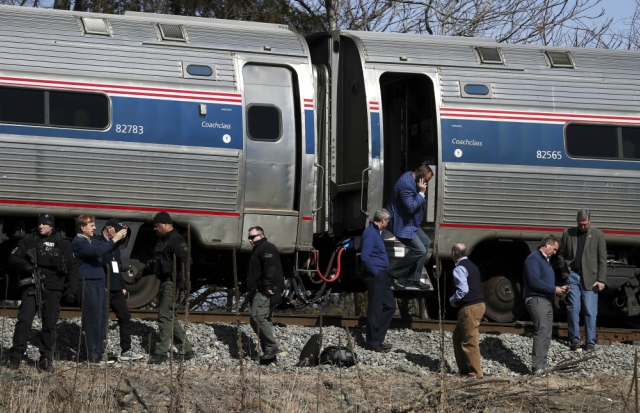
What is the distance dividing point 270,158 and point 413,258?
213cm

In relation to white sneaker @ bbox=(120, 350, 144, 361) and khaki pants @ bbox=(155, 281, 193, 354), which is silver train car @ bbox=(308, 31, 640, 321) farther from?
white sneaker @ bbox=(120, 350, 144, 361)

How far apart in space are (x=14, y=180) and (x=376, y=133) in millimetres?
4327

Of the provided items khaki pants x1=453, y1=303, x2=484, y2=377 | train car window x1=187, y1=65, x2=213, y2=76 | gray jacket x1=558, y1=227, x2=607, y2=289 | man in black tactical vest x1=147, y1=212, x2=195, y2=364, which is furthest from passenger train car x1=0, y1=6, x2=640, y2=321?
khaki pants x1=453, y1=303, x2=484, y2=377

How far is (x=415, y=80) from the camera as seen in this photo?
499 inches

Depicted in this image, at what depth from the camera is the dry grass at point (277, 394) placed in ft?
23.0

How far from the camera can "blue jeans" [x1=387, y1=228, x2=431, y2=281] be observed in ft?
37.4

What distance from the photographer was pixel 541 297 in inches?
410

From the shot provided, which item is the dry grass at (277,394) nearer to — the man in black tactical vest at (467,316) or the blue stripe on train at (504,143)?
the man in black tactical vest at (467,316)

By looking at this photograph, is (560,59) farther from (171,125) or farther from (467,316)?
(171,125)

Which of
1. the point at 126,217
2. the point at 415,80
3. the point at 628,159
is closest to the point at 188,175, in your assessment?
the point at 126,217

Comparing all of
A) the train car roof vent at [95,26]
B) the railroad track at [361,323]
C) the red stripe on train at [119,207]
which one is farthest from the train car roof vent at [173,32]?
the railroad track at [361,323]

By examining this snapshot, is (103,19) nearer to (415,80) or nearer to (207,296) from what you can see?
(415,80)

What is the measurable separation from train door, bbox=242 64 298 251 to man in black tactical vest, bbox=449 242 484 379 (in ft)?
8.45

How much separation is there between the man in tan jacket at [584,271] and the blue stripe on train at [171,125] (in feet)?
13.9
